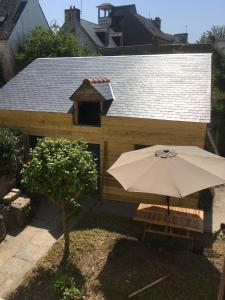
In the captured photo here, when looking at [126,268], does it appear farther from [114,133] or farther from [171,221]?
[114,133]

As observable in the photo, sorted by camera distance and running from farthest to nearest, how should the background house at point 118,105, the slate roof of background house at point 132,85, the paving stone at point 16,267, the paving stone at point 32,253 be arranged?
the slate roof of background house at point 132,85 < the background house at point 118,105 < the paving stone at point 32,253 < the paving stone at point 16,267

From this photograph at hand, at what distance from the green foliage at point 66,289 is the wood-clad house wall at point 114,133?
5.53m

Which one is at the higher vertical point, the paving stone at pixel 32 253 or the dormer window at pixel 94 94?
the dormer window at pixel 94 94

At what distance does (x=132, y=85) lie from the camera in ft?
44.2

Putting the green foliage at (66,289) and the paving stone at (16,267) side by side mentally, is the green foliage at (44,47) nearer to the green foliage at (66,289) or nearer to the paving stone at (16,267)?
the paving stone at (16,267)

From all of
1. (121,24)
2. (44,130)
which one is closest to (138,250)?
(44,130)

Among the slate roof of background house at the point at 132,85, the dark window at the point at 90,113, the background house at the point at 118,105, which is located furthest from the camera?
the dark window at the point at 90,113

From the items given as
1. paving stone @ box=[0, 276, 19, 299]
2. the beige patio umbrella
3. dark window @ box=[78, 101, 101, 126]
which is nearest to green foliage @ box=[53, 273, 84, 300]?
paving stone @ box=[0, 276, 19, 299]

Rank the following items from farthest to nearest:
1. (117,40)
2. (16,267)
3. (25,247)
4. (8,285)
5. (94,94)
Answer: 1. (117,40)
2. (94,94)
3. (25,247)
4. (16,267)
5. (8,285)

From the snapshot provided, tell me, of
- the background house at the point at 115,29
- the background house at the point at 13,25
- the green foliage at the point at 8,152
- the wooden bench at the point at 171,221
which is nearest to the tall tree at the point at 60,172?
the wooden bench at the point at 171,221

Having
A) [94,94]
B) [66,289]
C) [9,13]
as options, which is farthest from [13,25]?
[66,289]

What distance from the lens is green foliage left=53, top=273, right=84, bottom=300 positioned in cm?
721

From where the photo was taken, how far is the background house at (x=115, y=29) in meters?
37.6

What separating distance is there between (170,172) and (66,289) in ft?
A: 12.4
